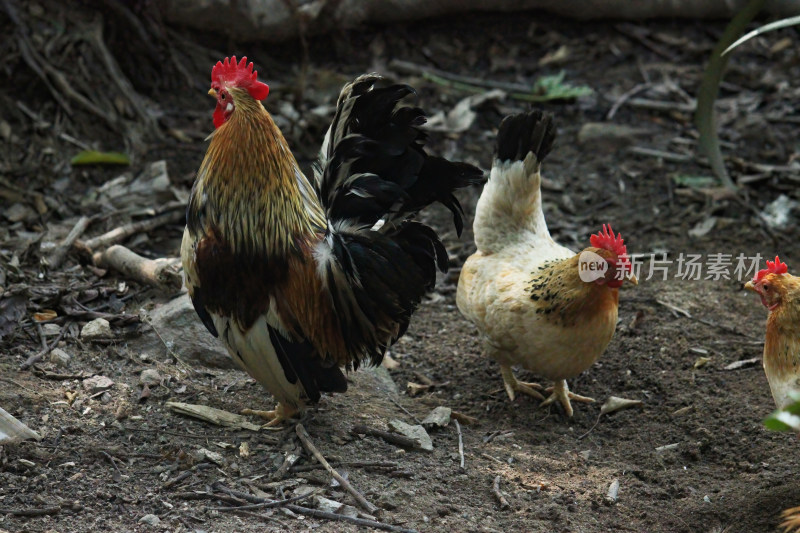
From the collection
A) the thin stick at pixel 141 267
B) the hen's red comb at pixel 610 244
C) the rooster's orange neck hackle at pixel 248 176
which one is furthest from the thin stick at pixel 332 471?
the hen's red comb at pixel 610 244

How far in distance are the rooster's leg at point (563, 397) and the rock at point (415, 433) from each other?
947 millimetres

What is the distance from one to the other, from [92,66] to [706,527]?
6.22 meters

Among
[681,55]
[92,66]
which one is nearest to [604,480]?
[92,66]

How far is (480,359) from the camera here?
5.79 m

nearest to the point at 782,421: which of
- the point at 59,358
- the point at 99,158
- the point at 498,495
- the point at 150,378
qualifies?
the point at 498,495

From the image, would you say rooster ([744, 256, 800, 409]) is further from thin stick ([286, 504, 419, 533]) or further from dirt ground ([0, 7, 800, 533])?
thin stick ([286, 504, 419, 533])

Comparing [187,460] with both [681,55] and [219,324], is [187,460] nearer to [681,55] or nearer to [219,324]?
[219,324]

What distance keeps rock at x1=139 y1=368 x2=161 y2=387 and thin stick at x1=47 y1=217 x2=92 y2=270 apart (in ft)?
4.64

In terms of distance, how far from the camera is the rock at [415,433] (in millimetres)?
4582

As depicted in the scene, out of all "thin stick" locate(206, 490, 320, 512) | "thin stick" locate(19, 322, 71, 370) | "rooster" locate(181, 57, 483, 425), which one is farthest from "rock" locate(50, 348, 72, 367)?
"thin stick" locate(206, 490, 320, 512)

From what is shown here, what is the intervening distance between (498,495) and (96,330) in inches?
103

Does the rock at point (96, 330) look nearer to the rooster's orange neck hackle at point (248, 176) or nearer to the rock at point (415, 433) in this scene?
the rooster's orange neck hackle at point (248, 176)

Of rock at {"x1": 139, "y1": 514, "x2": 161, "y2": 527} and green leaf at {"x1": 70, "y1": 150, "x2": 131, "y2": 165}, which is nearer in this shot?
rock at {"x1": 139, "y1": 514, "x2": 161, "y2": 527}

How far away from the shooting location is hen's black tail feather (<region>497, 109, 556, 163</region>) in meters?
5.25
